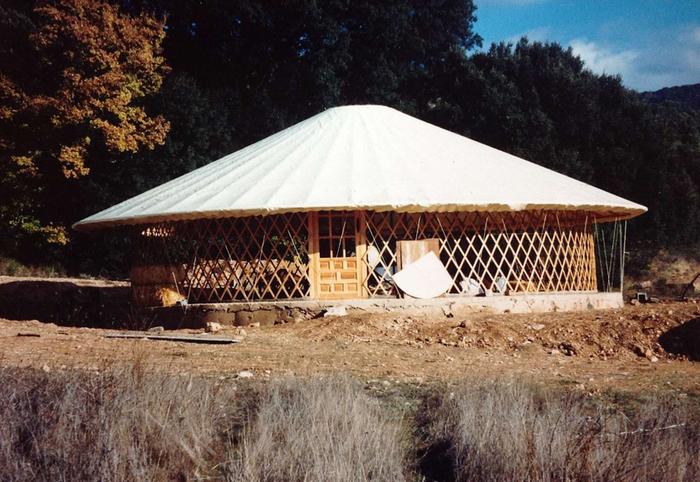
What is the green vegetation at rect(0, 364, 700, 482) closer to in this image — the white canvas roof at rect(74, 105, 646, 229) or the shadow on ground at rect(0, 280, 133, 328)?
the white canvas roof at rect(74, 105, 646, 229)

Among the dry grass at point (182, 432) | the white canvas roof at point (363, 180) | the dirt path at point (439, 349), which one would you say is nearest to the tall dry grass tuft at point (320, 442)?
the dry grass at point (182, 432)

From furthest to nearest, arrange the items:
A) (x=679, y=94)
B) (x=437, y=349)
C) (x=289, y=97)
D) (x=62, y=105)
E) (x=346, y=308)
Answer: (x=679, y=94) → (x=289, y=97) → (x=62, y=105) → (x=346, y=308) → (x=437, y=349)

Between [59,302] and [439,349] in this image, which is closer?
[439,349]

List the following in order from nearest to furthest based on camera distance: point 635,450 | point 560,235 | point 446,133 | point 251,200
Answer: point 635,450
point 251,200
point 560,235
point 446,133

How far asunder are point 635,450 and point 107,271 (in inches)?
631

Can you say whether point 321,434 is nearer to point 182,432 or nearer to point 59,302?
point 182,432

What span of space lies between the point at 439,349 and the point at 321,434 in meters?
3.86

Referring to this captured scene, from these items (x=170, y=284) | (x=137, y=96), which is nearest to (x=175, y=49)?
(x=137, y=96)

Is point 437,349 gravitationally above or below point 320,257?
below

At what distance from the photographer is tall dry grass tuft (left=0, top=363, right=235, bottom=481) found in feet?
11.5

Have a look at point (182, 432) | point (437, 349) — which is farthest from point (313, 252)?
point (182, 432)

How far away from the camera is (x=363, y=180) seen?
9.84 m

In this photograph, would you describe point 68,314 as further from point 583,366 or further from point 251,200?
point 583,366

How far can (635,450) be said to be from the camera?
344 cm
